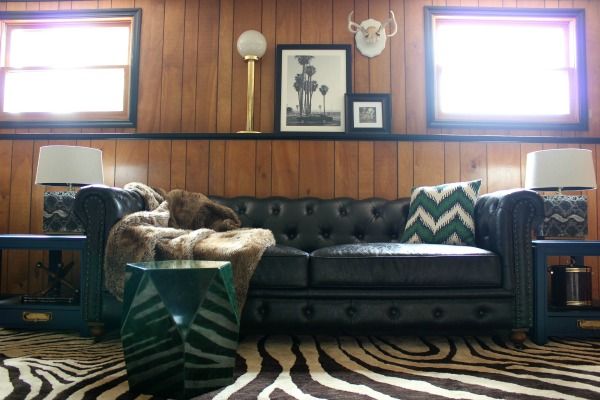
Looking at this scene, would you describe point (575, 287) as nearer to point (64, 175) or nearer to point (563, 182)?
point (563, 182)

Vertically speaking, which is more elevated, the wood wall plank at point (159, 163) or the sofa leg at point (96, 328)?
the wood wall plank at point (159, 163)

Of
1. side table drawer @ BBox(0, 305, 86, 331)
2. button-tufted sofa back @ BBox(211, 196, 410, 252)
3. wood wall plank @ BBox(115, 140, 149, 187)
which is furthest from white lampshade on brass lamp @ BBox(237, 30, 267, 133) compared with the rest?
side table drawer @ BBox(0, 305, 86, 331)

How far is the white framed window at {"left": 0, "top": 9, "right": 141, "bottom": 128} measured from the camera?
10.4ft

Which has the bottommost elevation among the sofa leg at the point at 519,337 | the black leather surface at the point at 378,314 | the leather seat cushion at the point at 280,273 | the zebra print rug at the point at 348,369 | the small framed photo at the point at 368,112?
the zebra print rug at the point at 348,369

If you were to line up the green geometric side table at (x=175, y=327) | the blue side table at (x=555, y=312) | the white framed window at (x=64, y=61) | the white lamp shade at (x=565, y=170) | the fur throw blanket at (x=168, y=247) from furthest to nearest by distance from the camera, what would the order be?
the white framed window at (x=64, y=61) → the white lamp shade at (x=565, y=170) → the blue side table at (x=555, y=312) → the fur throw blanket at (x=168, y=247) → the green geometric side table at (x=175, y=327)

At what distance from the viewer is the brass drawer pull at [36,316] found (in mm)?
2102

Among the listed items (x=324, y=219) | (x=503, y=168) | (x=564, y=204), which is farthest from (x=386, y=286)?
(x=503, y=168)

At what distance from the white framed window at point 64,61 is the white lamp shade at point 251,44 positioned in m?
0.84

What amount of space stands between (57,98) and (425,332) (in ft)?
9.66

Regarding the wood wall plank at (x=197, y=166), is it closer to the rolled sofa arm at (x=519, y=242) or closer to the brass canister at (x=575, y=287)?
the rolled sofa arm at (x=519, y=242)

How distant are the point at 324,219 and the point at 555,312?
1.24 m

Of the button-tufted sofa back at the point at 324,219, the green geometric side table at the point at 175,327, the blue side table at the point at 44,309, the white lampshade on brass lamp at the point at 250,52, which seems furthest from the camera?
the white lampshade on brass lamp at the point at 250,52

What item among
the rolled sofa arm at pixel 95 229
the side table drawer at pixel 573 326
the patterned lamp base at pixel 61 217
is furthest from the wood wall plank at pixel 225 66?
the side table drawer at pixel 573 326

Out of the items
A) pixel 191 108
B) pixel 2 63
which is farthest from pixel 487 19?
pixel 2 63
